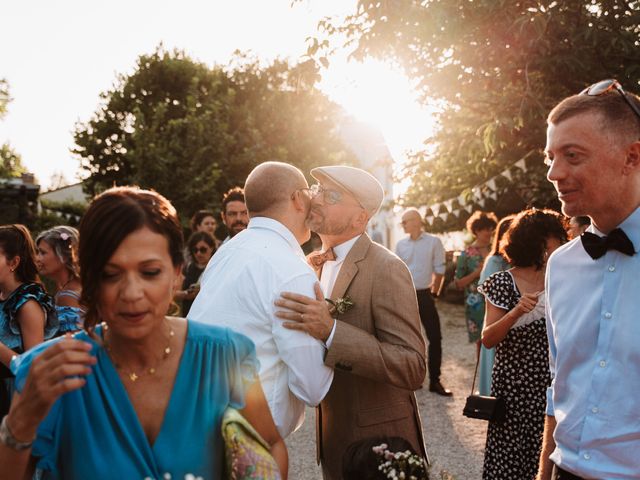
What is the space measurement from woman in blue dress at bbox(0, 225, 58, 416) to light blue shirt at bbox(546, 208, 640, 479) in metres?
3.30

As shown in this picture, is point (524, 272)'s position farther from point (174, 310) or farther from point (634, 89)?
point (634, 89)

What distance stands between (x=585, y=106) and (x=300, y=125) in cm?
2508

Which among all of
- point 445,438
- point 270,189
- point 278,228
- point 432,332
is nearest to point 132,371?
point 278,228

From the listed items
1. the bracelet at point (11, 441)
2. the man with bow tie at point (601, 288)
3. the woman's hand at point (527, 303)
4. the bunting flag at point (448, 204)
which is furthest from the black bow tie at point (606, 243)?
the bunting flag at point (448, 204)

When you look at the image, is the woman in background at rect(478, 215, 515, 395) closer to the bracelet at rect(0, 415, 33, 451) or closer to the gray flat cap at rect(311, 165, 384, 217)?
the gray flat cap at rect(311, 165, 384, 217)

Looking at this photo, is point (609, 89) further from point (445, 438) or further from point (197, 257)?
point (197, 257)

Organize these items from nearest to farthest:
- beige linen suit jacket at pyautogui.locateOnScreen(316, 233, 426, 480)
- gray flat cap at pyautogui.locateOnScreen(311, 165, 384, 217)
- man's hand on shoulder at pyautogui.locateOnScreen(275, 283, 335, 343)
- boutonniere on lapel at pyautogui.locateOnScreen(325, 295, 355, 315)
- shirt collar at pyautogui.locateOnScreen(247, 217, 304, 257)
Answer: man's hand on shoulder at pyautogui.locateOnScreen(275, 283, 335, 343) < shirt collar at pyautogui.locateOnScreen(247, 217, 304, 257) < beige linen suit jacket at pyautogui.locateOnScreen(316, 233, 426, 480) < boutonniere on lapel at pyautogui.locateOnScreen(325, 295, 355, 315) < gray flat cap at pyautogui.locateOnScreen(311, 165, 384, 217)

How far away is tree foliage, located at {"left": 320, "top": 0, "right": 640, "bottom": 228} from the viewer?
7660 millimetres

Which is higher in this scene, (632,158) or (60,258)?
(60,258)

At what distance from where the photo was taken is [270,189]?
3201mm

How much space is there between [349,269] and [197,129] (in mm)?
21273

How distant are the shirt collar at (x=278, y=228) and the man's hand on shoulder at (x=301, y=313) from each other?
39cm

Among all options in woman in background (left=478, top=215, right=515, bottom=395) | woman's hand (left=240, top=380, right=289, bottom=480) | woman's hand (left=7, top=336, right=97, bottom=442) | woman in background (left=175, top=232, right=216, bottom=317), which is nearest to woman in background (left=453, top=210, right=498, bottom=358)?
woman in background (left=478, top=215, right=515, bottom=395)

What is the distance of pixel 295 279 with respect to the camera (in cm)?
280
